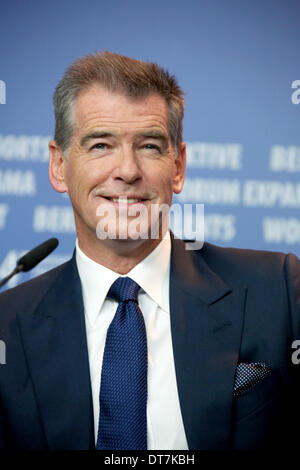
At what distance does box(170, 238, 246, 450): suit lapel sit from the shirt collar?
24 millimetres

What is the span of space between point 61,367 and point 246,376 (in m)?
0.37

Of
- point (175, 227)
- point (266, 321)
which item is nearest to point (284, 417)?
point (266, 321)

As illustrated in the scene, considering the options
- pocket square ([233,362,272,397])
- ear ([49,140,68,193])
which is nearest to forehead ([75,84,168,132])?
ear ([49,140,68,193])

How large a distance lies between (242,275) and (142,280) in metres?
0.22

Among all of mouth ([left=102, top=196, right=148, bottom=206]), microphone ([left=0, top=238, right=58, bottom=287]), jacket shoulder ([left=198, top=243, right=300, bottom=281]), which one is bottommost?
jacket shoulder ([left=198, top=243, right=300, bottom=281])

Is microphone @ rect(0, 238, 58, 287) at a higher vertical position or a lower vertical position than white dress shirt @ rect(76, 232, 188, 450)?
higher

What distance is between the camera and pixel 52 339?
134 centimetres

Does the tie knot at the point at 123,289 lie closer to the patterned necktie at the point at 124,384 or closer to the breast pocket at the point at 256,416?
the patterned necktie at the point at 124,384

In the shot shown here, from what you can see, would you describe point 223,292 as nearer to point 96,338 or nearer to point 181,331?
point 181,331

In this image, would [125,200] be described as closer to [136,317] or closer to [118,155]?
[118,155]

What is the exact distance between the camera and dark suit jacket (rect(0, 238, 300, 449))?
1269 mm

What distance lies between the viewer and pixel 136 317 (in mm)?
1322

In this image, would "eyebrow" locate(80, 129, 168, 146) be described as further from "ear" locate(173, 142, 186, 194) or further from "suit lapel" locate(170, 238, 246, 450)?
"suit lapel" locate(170, 238, 246, 450)

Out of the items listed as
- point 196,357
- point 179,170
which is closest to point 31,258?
point 196,357
